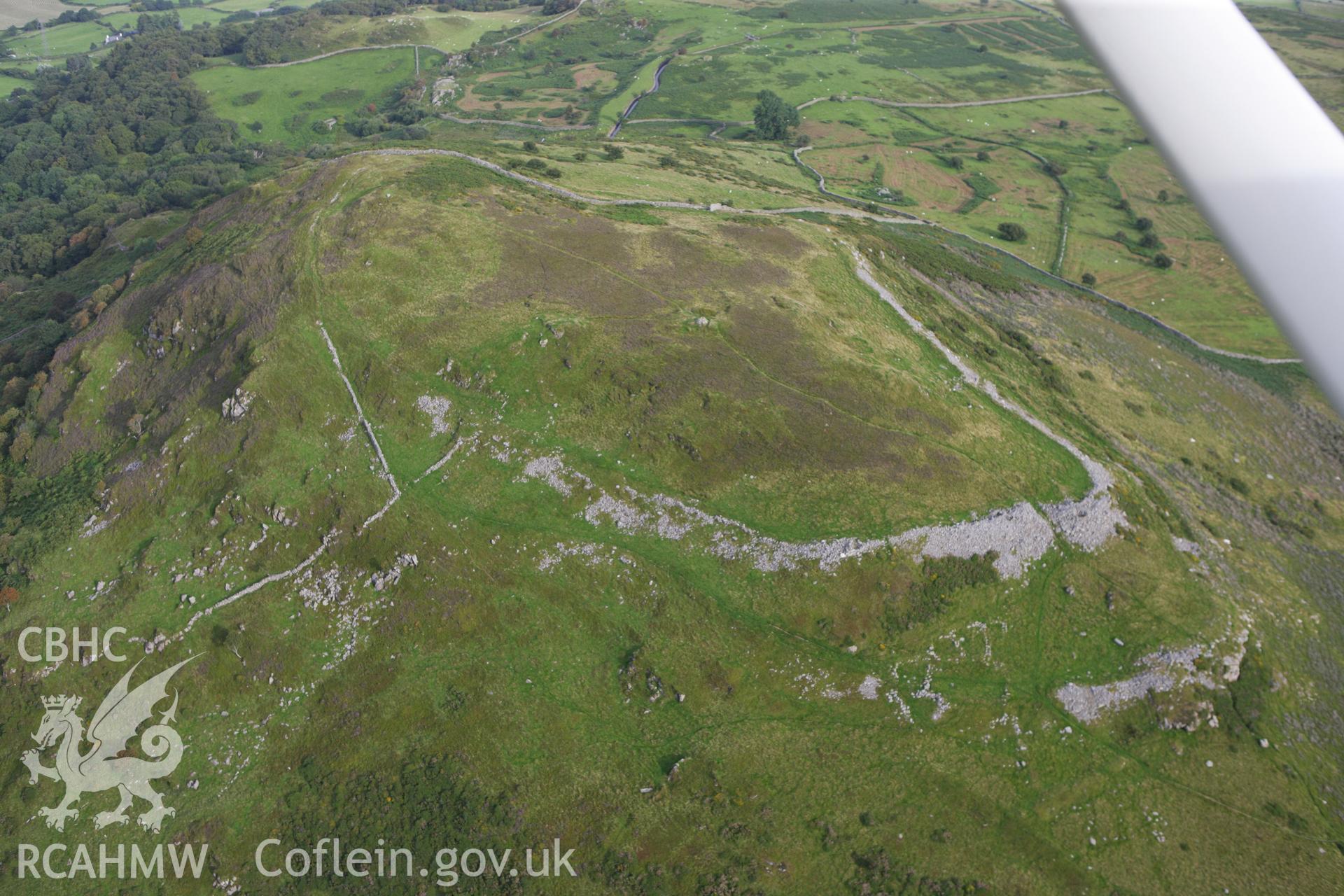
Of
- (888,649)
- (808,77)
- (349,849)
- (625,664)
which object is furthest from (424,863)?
(808,77)

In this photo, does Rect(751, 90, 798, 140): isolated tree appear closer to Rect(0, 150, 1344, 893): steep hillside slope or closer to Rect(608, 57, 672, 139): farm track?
Rect(608, 57, 672, 139): farm track

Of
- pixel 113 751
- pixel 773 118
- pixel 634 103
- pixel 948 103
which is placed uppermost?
pixel 634 103

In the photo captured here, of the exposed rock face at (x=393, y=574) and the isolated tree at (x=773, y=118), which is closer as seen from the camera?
Result: the exposed rock face at (x=393, y=574)

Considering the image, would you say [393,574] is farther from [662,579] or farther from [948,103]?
[948,103]

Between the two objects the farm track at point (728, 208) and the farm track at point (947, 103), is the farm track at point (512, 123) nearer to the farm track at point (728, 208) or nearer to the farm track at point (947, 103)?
the farm track at point (947, 103)

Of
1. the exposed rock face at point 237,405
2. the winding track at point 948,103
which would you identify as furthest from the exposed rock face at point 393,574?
the winding track at point 948,103

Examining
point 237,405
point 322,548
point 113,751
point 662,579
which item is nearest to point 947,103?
point 662,579

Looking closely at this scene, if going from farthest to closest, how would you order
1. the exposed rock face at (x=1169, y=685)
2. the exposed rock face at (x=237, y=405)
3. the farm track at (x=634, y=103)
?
the farm track at (x=634, y=103), the exposed rock face at (x=237, y=405), the exposed rock face at (x=1169, y=685)
